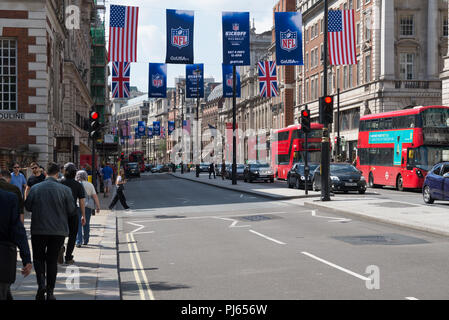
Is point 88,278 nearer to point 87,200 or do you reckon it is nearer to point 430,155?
point 87,200

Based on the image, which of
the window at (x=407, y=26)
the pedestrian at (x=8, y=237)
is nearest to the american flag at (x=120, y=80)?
the window at (x=407, y=26)

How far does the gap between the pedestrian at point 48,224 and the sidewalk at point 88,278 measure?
1.13 ft

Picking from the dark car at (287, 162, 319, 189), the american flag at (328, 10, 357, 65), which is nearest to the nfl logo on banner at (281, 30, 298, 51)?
the american flag at (328, 10, 357, 65)

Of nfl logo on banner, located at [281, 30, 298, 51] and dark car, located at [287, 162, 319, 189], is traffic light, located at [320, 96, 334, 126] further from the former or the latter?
dark car, located at [287, 162, 319, 189]

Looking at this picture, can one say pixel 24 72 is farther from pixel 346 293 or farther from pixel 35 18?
pixel 346 293

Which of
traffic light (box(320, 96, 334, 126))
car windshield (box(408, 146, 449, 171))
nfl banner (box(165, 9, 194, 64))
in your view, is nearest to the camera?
traffic light (box(320, 96, 334, 126))

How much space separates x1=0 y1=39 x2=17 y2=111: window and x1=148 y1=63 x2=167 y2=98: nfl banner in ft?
37.7

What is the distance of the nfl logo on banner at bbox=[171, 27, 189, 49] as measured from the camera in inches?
1203

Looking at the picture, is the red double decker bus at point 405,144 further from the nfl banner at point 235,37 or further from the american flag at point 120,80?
the american flag at point 120,80

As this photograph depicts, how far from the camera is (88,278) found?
1007 cm

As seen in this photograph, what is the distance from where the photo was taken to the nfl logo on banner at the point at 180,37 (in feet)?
100
